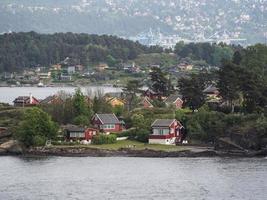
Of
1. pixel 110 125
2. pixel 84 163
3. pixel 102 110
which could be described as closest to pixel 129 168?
pixel 84 163

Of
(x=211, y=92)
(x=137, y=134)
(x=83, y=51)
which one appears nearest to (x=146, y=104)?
(x=211, y=92)

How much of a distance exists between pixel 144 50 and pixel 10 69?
17.9 meters

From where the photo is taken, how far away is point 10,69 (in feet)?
371

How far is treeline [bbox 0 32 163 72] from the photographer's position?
351 feet

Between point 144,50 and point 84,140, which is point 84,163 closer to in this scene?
point 84,140

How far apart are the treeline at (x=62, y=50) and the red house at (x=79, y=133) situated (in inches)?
2548

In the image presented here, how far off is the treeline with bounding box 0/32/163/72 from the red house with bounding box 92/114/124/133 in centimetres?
6260

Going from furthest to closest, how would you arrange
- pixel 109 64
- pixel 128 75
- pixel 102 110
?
pixel 109 64, pixel 128 75, pixel 102 110

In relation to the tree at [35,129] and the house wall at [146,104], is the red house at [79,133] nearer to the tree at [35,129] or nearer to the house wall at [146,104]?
the tree at [35,129]

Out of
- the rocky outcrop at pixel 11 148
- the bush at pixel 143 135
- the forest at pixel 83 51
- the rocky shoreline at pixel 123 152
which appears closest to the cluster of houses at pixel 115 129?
the bush at pixel 143 135

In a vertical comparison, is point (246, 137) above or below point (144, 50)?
below

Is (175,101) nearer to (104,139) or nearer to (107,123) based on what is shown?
(107,123)

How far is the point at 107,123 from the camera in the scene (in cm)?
4147

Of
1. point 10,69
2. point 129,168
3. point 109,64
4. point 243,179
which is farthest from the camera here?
point 10,69
